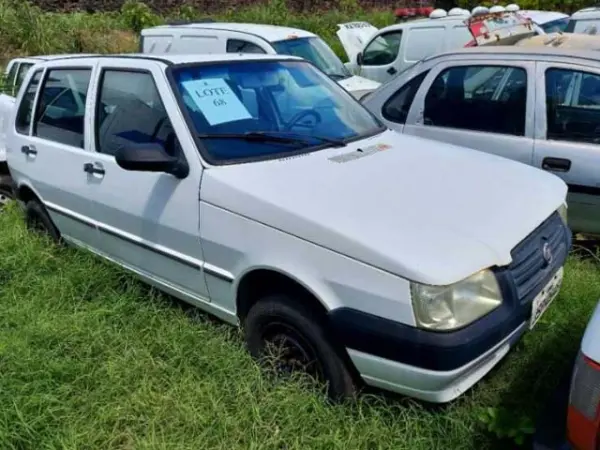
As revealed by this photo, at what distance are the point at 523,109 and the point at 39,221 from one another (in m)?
3.79

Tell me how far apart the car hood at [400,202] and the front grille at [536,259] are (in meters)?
0.06

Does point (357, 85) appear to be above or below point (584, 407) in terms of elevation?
below

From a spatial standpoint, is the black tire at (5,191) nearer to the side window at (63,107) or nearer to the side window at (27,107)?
the side window at (27,107)

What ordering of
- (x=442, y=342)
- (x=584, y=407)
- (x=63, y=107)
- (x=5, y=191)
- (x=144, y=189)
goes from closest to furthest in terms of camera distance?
(x=584, y=407) < (x=442, y=342) < (x=144, y=189) < (x=63, y=107) < (x=5, y=191)

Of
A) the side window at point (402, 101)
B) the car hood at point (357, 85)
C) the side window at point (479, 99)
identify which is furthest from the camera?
the car hood at point (357, 85)

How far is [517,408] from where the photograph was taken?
3041 millimetres

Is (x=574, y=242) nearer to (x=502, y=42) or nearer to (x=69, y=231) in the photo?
(x=502, y=42)

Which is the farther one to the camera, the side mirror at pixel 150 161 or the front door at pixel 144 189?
the front door at pixel 144 189

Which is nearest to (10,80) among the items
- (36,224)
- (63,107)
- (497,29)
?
(36,224)

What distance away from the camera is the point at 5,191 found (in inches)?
250

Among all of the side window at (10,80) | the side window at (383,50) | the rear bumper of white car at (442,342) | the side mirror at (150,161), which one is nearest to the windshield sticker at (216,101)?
the side mirror at (150,161)

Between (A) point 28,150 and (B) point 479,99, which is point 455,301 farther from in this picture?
(A) point 28,150

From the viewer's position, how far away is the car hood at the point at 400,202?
2.61 metres

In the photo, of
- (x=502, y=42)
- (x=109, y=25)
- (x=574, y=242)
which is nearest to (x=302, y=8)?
(x=109, y=25)
